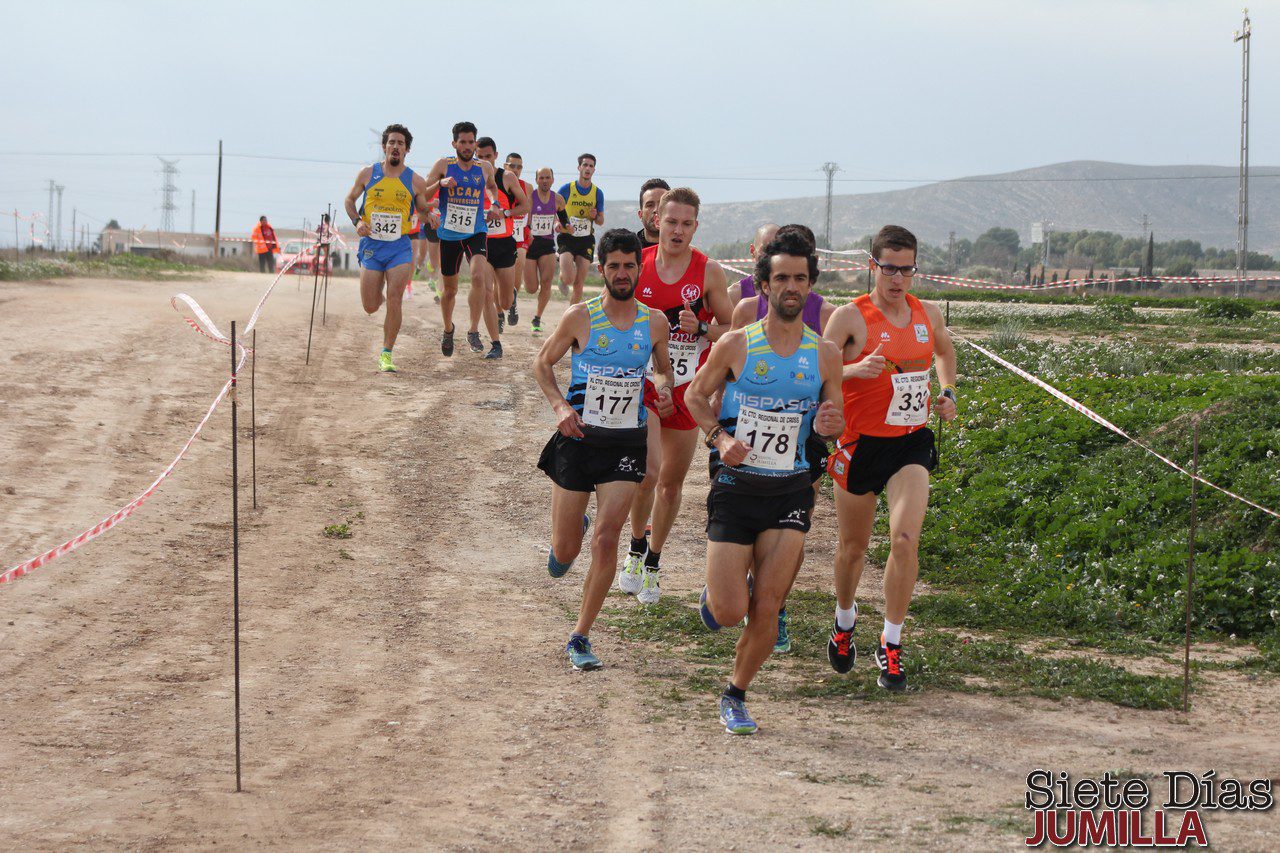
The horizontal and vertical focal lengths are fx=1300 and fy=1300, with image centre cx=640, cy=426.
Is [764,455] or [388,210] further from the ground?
[388,210]

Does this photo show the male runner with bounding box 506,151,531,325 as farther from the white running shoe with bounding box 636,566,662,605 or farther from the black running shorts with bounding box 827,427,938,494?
the black running shorts with bounding box 827,427,938,494

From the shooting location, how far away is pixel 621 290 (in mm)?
6602

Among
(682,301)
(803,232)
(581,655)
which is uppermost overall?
(803,232)

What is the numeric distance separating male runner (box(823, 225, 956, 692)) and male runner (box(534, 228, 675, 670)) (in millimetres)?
987

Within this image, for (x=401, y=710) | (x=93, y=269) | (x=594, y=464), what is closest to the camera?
(x=401, y=710)

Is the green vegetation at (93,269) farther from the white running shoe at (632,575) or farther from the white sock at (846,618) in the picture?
the white sock at (846,618)

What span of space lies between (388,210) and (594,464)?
290 inches

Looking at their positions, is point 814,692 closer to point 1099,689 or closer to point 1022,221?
point 1099,689

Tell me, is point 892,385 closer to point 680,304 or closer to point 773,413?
point 773,413

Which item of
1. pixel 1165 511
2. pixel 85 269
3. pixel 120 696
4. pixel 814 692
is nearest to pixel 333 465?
pixel 120 696

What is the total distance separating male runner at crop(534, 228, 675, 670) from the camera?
6.60 meters

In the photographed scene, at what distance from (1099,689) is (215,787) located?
167 inches

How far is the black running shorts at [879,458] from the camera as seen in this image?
662cm

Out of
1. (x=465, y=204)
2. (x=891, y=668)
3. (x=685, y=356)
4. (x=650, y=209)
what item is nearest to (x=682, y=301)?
(x=685, y=356)
